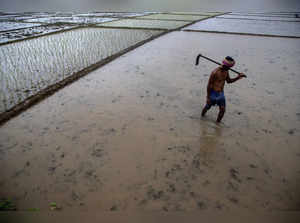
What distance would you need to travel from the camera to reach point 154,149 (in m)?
1.76

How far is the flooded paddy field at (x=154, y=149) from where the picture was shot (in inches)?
52.2

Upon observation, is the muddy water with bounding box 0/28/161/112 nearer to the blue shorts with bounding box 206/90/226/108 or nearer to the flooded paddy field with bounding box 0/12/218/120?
the flooded paddy field with bounding box 0/12/218/120

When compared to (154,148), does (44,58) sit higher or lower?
higher

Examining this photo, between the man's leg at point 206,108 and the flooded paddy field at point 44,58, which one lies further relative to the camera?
the flooded paddy field at point 44,58

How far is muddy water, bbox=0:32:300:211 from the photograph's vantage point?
133 centimetres

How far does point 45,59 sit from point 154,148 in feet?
11.8

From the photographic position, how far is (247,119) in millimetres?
2193

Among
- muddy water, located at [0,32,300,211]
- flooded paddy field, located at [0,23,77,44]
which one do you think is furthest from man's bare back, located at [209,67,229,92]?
flooded paddy field, located at [0,23,77,44]

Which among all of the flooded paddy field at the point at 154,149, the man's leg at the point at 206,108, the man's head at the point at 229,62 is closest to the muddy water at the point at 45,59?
the flooded paddy field at the point at 154,149

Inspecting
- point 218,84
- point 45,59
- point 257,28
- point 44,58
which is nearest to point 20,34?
point 44,58

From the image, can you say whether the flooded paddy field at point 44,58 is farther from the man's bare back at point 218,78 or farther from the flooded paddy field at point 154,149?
the man's bare back at point 218,78

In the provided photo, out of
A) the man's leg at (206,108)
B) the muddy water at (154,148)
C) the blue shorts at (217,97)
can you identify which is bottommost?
the muddy water at (154,148)

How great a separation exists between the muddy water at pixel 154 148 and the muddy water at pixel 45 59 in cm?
51

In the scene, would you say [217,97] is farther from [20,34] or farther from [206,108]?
[20,34]
